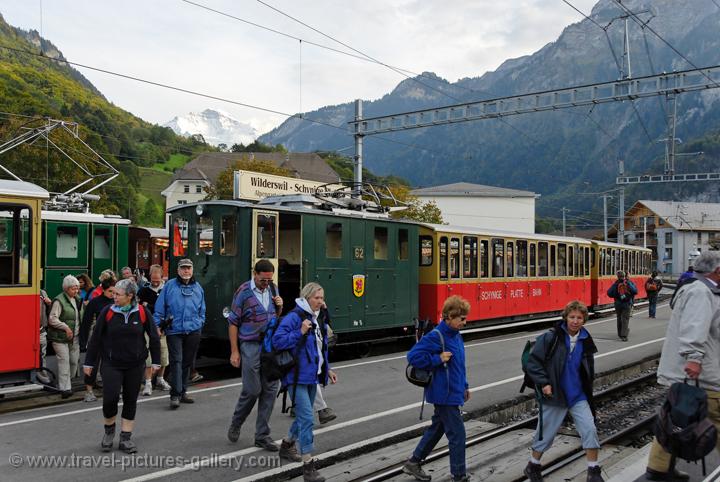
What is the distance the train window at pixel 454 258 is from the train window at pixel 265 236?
610cm

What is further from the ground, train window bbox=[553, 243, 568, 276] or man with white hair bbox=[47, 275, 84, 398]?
train window bbox=[553, 243, 568, 276]

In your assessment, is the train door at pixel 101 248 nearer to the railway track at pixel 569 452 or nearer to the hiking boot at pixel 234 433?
the hiking boot at pixel 234 433

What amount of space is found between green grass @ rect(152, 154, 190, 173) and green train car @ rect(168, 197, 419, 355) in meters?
91.5

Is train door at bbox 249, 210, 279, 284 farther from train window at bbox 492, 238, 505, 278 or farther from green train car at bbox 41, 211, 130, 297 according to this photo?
train window at bbox 492, 238, 505, 278

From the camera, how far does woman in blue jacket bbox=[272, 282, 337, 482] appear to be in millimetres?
6016

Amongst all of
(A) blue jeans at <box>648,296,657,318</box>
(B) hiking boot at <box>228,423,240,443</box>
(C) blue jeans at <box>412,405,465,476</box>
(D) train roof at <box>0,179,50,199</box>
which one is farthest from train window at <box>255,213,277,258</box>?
(A) blue jeans at <box>648,296,657,318</box>

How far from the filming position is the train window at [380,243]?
1451 cm

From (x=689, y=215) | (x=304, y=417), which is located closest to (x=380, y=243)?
(x=304, y=417)

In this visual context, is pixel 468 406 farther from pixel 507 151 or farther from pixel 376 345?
pixel 507 151

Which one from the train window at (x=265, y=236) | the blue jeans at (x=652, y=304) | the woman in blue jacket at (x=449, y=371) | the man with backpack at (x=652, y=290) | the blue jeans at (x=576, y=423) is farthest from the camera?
the blue jeans at (x=652, y=304)

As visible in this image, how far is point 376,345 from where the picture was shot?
16.5 metres

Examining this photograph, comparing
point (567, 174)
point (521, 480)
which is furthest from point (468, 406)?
point (567, 174)

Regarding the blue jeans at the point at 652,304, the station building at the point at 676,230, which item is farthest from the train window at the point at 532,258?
the station building at the point at 676,230

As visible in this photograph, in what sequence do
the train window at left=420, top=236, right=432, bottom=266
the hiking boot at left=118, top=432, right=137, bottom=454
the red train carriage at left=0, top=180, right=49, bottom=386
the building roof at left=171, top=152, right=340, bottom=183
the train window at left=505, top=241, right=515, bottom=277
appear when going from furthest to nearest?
the building roof at left=171, top=152, right=340, bottom=183, the train window at left=505, top=241, right=515, bottom=277, the train window at left=420, top=236, right=432, bottom=266, the red train carriage at left=0, top=180, right=49, bottom=386, the hiking boot at left=118, top=432, right=137, bottom=454
